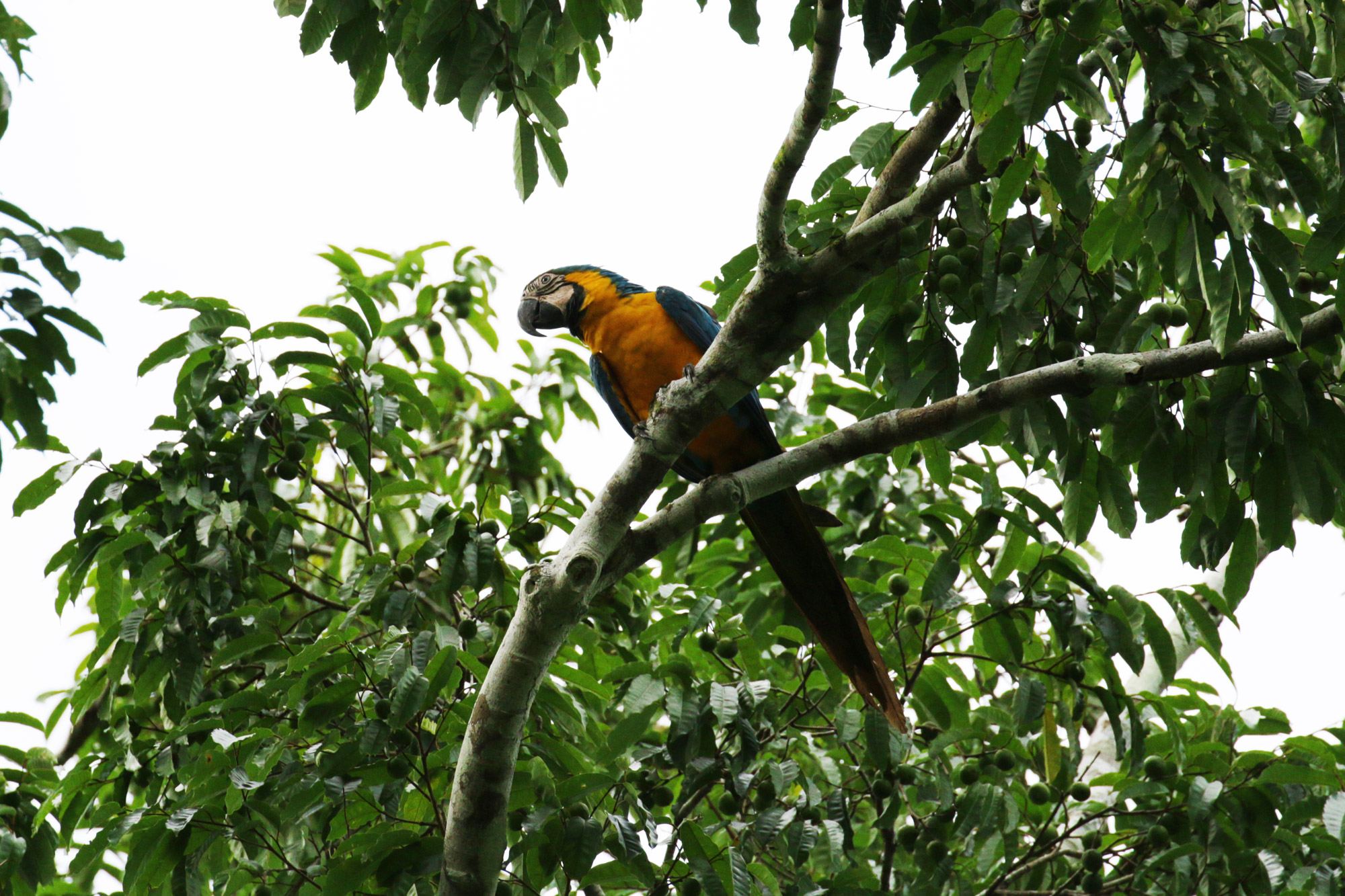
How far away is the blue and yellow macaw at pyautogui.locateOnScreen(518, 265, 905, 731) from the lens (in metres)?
2.91

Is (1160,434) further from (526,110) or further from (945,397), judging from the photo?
(526,110)

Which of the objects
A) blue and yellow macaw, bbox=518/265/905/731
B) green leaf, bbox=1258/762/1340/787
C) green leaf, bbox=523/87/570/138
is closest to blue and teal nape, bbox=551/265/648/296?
blue and yellow macaw, bbox=518/265/905/731

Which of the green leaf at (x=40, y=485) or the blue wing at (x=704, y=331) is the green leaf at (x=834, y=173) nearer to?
the blue wing at (x=704, y=331)

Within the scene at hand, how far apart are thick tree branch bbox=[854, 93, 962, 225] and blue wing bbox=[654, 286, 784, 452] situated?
1105mm

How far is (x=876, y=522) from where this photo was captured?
3.76 metres

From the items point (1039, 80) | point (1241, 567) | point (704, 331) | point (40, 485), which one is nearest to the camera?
point (1039, 80)

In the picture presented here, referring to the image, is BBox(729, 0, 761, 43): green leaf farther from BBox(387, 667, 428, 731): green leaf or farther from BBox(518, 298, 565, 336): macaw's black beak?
BBox(518, 298, 565, 336): macaw's black beak

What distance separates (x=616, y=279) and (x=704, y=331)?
0.52 m

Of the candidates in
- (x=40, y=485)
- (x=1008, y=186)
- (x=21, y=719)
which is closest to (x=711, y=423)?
(x=1008, y=186)

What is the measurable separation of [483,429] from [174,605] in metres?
1.57

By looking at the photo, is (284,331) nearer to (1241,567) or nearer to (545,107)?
(545,107)

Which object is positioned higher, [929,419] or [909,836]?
[929,419]

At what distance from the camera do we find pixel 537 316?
4.25 metres

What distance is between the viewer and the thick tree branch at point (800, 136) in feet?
6.44
